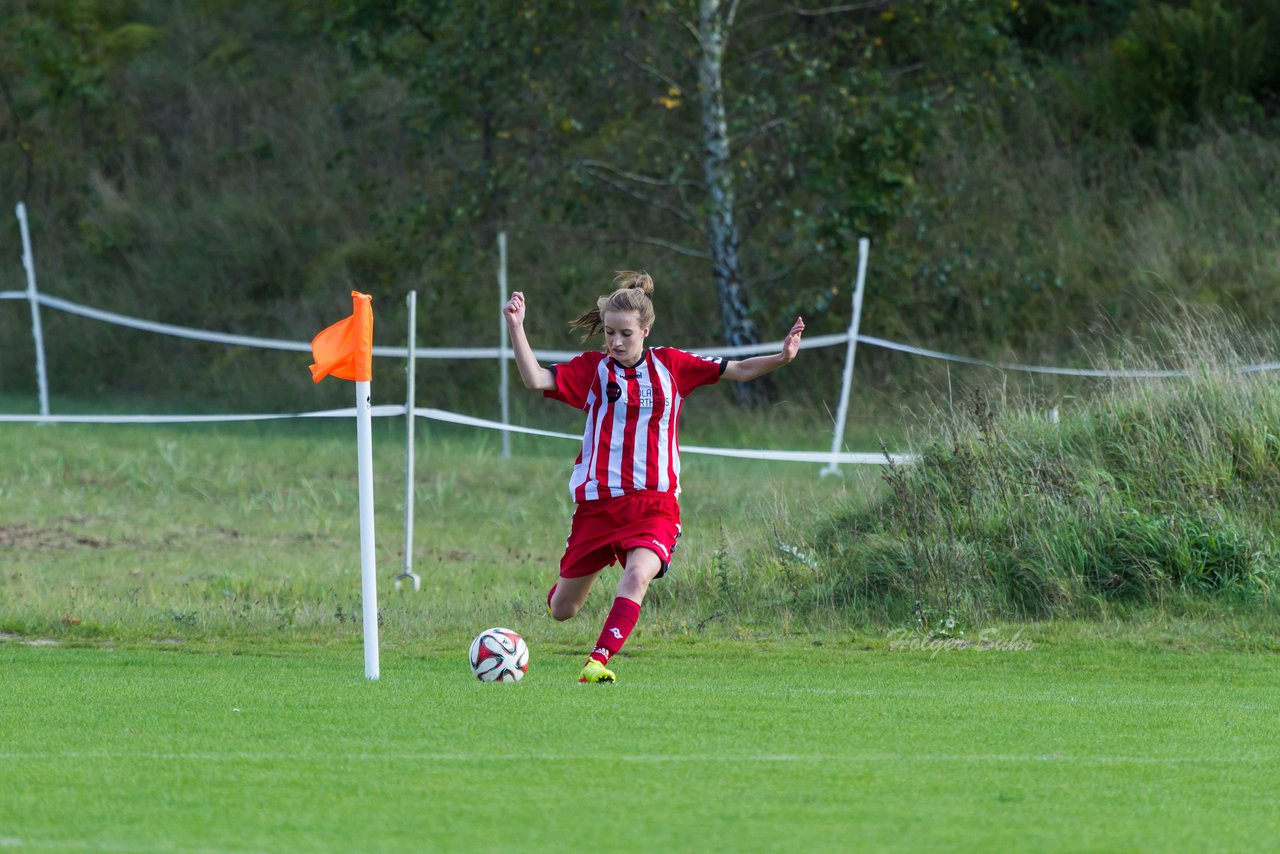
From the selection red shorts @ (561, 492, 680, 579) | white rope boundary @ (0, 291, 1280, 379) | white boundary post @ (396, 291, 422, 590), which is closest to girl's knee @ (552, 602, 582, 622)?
red shorts @ (561, 492, 680, 579)

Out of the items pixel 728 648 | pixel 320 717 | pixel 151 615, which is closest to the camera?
pixel 320 717

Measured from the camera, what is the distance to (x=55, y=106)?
30.3 meters

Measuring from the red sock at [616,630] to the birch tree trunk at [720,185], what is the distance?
12.1 m

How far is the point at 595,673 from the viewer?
7598mm

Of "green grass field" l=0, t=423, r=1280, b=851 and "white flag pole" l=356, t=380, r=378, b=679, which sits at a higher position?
"white flag pole" l=356, t=380, r=378, b=679

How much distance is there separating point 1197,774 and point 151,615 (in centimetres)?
667

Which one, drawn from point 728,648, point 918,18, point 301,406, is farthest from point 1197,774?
point 301,406

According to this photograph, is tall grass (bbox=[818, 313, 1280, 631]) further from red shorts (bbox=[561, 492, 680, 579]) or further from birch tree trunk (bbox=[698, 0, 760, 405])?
birch tree trunk (bbox=[698, 0, 760, 405])

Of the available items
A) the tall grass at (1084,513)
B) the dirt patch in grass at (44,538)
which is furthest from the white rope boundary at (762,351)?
the dirt patch in grass at (44,538)

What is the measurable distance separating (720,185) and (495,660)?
12392 mm

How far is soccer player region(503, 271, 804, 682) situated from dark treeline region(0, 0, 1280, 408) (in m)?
7.71

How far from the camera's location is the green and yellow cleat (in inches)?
299

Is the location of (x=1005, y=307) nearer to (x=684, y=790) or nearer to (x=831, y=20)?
Answer: (x=831, y=20)

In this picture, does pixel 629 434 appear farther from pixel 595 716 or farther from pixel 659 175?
pixel 659 175
